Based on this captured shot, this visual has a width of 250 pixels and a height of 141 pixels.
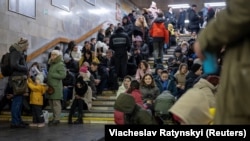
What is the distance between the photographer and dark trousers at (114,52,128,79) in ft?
35.7

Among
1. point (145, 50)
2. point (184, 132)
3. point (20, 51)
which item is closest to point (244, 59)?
point (184, 132)

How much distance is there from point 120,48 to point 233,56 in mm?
9248

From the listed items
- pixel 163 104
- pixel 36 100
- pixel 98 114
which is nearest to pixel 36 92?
pixel 36 100

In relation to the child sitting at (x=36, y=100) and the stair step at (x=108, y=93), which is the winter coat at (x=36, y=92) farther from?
the stair step at (x=108, y=93)

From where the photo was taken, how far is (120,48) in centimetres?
1080

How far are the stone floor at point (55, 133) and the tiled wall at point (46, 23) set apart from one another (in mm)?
3119

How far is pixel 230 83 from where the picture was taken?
157 centimetres

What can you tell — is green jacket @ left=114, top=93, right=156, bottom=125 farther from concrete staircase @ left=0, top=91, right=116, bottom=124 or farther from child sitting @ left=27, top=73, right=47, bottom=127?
concrete staircase @ left=0, top=91, right=116, bottom=124

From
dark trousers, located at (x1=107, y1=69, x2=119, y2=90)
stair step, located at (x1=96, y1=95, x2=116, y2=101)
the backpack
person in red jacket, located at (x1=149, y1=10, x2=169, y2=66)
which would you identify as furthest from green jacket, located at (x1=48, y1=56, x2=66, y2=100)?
person in red jacket, located at (x1=149, y1=10, x2=169, y2=66)

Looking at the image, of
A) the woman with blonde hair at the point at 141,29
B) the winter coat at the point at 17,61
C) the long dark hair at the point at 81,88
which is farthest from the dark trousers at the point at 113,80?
the winter coat at the point at 17,61

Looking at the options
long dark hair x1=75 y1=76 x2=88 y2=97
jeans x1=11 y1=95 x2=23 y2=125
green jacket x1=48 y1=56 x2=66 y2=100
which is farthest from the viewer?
long dark hair x1=75 y1=76 x2=88 y2=97

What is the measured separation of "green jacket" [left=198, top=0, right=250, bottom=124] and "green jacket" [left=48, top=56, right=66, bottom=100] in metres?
7.08

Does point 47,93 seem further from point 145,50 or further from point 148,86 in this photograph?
point 145,50

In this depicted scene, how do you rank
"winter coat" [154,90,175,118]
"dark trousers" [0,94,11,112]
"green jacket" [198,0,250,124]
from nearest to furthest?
"green jacket" [198,0,250,124], "winter coat" [154,90,175,118], "dark trousers" [0,94,11,112]
